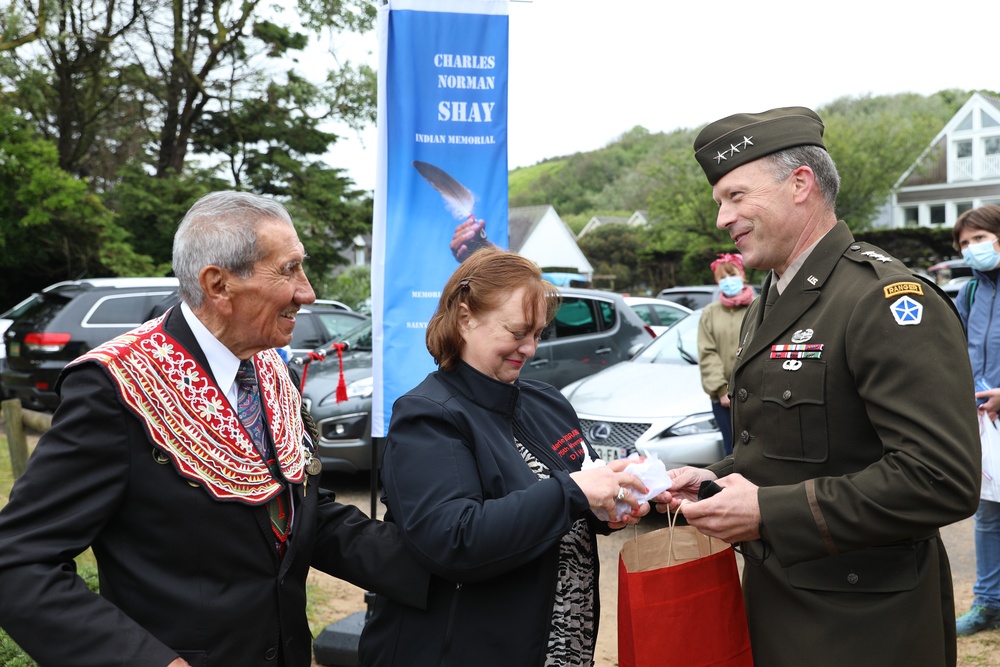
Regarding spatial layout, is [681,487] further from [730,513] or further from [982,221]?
[982,221]

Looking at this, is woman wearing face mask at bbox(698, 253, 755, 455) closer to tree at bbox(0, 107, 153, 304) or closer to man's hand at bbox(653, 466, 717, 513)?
man's hand at bbox(653, 466, 717, 513)

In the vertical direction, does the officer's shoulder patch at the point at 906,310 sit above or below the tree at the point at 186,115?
below

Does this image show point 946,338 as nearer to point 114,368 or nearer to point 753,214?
point 753,214

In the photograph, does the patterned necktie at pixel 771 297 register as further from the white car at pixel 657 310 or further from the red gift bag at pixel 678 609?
the white car at pixel 657 310

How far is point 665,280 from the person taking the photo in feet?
135

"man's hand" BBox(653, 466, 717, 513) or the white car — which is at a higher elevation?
the white car

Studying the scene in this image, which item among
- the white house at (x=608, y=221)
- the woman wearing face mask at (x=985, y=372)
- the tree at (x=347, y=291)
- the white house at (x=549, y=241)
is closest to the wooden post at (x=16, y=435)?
the woman wearing face mask at (x=985, y=372)

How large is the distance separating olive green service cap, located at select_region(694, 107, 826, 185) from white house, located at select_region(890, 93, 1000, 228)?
4919 centimetres

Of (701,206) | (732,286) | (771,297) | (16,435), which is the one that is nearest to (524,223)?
(701,206)

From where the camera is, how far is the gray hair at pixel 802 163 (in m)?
2.26

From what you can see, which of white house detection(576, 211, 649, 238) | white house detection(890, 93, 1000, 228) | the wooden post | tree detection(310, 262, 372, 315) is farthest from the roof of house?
the wooden post

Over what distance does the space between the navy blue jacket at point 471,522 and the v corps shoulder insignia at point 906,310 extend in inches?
33.2

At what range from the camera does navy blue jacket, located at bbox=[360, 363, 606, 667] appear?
6.68ft

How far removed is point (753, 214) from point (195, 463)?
1.54 metres
